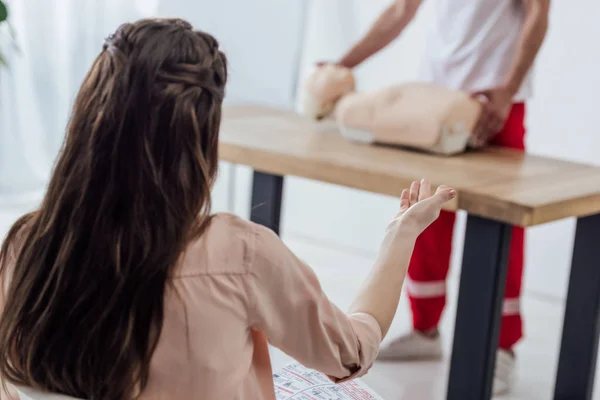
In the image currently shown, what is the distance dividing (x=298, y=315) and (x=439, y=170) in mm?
926

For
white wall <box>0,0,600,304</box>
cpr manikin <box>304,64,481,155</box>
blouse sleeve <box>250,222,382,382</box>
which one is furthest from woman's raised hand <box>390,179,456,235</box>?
white wall <box>0,0,600,304</box>

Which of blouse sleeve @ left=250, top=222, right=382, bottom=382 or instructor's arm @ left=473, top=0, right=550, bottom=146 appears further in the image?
instructor's arm @ left=473, top=0, right=550, bottom=146

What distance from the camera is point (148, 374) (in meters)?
0.92

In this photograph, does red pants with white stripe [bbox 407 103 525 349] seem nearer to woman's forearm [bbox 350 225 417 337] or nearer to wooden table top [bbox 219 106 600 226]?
wooden table top [bbox 219 106 600 226]

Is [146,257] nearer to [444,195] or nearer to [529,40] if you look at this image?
[444,195]

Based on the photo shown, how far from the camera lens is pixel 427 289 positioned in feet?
7.94

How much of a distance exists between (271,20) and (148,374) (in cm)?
273

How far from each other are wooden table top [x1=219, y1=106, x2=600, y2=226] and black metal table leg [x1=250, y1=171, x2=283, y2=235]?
0.36 ft

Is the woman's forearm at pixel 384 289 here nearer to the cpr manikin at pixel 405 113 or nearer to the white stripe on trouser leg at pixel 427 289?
the cpr manikin at pixel 405 113

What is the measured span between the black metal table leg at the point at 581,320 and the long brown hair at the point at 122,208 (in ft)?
4.02

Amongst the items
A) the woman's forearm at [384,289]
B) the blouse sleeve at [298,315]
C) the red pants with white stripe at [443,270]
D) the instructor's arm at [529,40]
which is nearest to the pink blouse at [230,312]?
the blouse sleeve at [298,315]

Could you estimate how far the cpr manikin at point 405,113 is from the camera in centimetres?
193

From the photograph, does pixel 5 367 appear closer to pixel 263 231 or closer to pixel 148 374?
pixel 148 374

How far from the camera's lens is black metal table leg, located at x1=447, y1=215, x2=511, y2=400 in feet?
5.68
